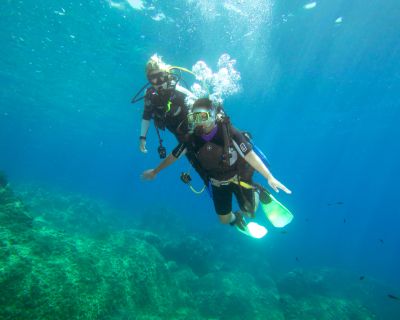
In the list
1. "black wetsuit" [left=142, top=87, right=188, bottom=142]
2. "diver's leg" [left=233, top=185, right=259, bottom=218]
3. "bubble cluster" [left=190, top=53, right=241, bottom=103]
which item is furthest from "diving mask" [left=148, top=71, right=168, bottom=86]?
"bubble cluster" [left=190, top=53, right=241, bottom=103]

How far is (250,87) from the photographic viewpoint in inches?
1191

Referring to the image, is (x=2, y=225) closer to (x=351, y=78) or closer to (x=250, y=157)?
(x=250, y=157)

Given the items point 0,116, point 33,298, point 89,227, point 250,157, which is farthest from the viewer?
point 0,116

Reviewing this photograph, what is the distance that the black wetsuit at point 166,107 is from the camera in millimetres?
5766

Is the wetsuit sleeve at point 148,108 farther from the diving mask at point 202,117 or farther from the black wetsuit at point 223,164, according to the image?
the diving mask at point 202,117

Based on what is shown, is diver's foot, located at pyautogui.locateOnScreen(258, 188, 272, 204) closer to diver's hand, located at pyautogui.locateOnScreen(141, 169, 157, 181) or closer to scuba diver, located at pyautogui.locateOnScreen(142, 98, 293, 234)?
scuba diver, located at pyautogui.locateOnScreen(142, 98, 293, 234)

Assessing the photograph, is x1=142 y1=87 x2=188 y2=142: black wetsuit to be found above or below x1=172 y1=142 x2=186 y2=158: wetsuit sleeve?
above

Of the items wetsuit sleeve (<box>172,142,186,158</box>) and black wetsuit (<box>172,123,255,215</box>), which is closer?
black wetsuit (<box>172,123,255,215</box>)

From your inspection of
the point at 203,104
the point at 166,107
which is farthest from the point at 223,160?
the point at 166,107

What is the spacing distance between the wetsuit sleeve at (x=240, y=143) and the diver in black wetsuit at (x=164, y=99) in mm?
1012

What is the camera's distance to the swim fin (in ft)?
16.3

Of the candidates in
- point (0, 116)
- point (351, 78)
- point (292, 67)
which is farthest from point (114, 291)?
point (0, 116)

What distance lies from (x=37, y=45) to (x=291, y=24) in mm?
20520

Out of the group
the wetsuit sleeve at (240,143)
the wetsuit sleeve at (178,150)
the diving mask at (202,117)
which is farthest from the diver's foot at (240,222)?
the diving mask at (202,117)
